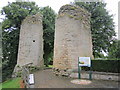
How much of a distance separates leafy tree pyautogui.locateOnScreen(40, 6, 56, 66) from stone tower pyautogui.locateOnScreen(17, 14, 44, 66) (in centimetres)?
299

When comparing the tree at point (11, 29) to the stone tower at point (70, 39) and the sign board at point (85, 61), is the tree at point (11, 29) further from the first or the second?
the sign board at point (85, 61)

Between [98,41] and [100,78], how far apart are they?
9713 millimetres

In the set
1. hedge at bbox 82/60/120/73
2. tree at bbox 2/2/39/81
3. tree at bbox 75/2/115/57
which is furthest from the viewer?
tree at bbox 75/2/115/57

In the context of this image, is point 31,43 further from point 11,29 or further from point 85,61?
point 85,61

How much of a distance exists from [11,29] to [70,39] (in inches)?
457

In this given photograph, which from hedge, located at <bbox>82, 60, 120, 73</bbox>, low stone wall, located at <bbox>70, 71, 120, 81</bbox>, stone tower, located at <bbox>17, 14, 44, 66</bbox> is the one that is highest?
stone tower, located at <bbox>17, 14, 44, 66</bbox>

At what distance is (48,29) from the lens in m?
19.0

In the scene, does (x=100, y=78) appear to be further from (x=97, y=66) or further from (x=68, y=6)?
(x=68, y=6)

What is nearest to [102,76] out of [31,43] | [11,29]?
[31,43]

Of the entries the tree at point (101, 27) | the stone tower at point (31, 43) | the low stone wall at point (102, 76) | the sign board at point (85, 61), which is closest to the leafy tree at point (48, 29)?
the stone tower at point (31, 43)

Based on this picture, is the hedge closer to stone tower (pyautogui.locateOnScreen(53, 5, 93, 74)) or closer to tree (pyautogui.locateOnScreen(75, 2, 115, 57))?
stone tower (pyautogui.locateOnScreen(53, 5, 93, 74))

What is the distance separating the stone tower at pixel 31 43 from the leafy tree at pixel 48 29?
9.82 feet

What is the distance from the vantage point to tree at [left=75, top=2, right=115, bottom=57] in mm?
17891

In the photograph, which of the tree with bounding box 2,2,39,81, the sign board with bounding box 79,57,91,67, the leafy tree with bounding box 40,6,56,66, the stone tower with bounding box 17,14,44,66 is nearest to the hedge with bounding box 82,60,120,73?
the sign board with bounding box 79,57,91,67
